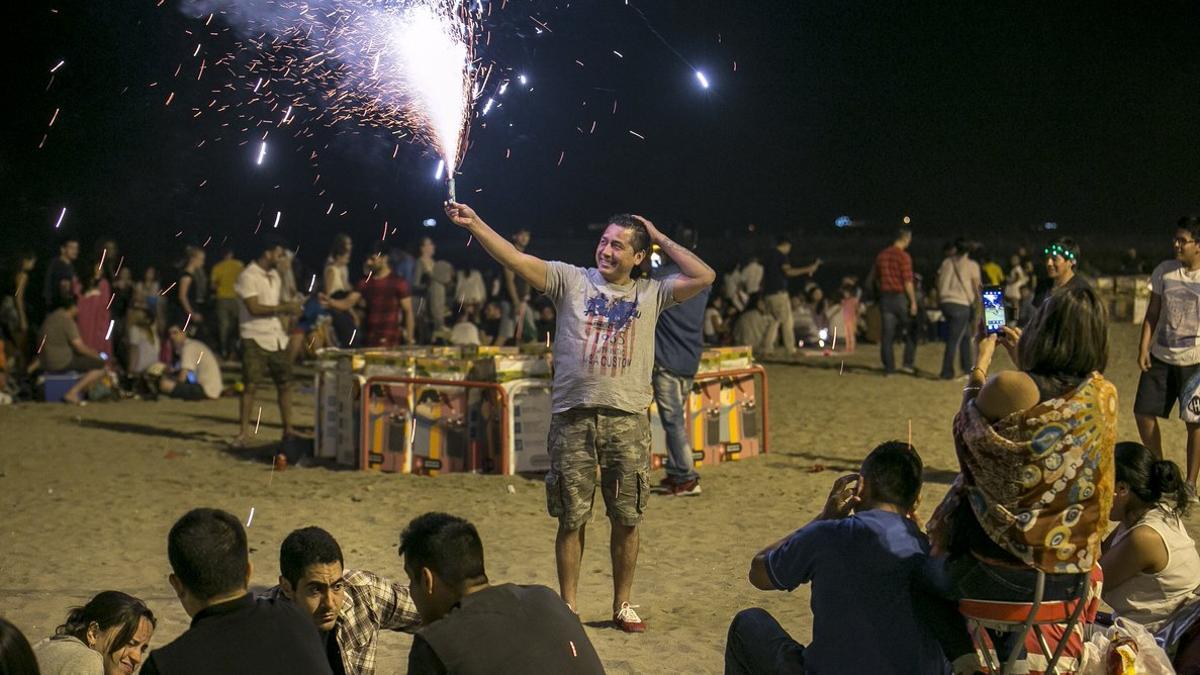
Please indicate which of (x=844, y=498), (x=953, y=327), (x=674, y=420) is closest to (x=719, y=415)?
(x=674, y=420)

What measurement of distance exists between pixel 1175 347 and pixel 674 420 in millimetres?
3550

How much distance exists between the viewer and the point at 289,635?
3279mm

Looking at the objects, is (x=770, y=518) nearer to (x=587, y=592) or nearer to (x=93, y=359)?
(x=587, y=592)

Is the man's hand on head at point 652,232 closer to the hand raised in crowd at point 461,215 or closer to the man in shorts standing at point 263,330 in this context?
the hand raised in crowd at point 461,215

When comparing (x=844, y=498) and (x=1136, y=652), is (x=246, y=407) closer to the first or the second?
(x=844, y=498)

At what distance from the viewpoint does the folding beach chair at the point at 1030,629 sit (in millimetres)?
3678

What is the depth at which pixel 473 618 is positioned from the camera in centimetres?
329

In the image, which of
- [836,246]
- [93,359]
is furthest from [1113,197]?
[93,359]

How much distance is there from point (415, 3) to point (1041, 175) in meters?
44.6

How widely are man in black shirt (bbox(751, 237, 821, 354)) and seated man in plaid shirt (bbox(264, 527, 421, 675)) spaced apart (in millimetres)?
15141

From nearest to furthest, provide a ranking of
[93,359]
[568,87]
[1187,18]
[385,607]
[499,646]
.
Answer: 1. [499,646]
2. [385,607]
3. [93,359]
4. [568,87]
5. [1187,18]

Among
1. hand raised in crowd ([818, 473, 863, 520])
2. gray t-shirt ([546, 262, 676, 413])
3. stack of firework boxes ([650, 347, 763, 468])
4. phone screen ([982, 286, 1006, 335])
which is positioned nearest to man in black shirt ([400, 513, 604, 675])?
hand raised in crowd ([818, 473, 863, 520])

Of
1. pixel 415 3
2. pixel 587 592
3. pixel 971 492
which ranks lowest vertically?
pixel 587 592

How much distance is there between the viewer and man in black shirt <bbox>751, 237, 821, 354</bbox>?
19.1m
